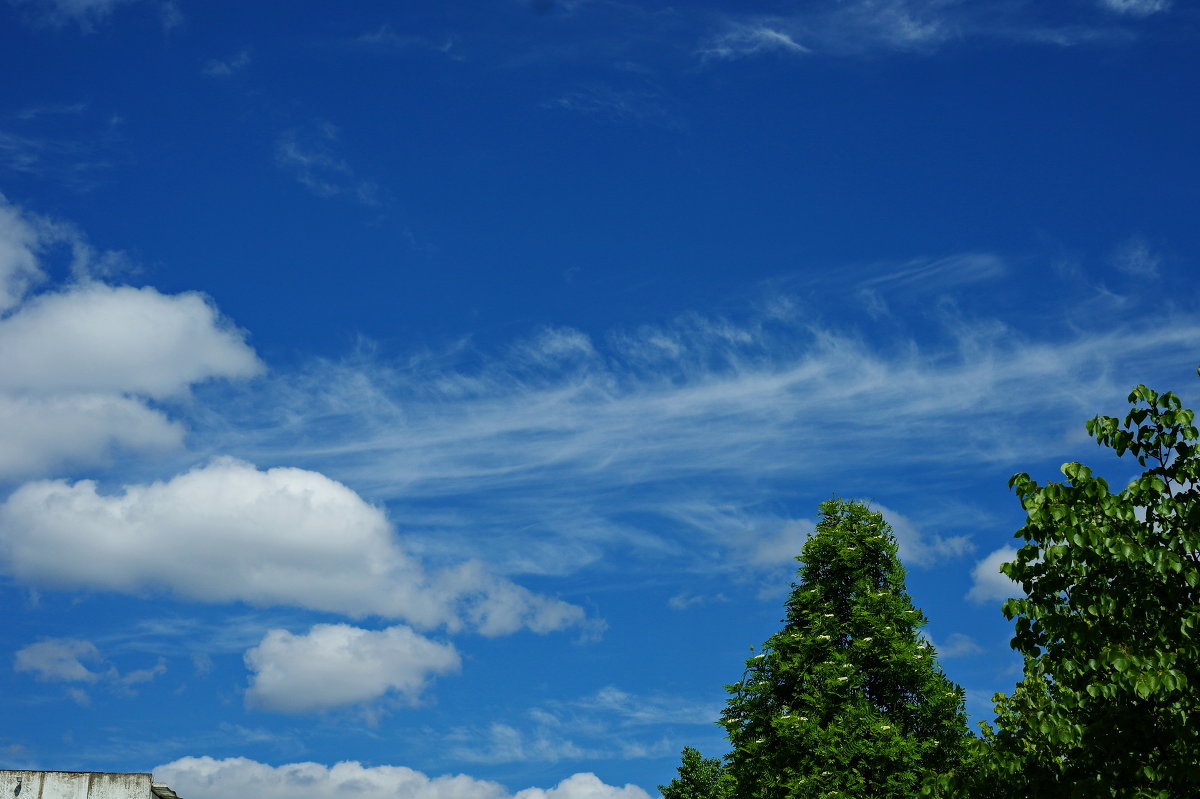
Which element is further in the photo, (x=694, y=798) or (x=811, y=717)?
(x=694, y=798)

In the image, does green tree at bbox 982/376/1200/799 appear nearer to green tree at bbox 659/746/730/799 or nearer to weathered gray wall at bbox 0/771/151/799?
weathered gray wall at bbox 0/771/151/799

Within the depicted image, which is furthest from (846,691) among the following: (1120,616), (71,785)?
(71,785)

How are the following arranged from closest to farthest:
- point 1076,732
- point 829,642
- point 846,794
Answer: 1. point 1076,732
2. point 846,794
3. point 829,642

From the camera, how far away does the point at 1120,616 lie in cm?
1606


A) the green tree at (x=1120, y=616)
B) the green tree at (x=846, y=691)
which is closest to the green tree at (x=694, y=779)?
the green tree at (x=846, y=691)

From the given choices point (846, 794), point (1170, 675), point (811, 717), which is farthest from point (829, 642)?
point (1170, 675)

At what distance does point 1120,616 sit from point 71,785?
3452cm

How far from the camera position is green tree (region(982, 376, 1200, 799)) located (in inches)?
595

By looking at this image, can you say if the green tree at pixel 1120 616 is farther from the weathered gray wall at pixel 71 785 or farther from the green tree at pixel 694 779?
the green tree at pixel 694 779

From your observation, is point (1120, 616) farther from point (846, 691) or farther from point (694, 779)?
point (694, 779)

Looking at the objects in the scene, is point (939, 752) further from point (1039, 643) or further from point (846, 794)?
point (1039, 643)

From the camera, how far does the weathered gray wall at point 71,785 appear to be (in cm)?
3725

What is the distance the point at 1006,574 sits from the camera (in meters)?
17.5

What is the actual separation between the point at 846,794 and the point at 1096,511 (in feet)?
70.6
